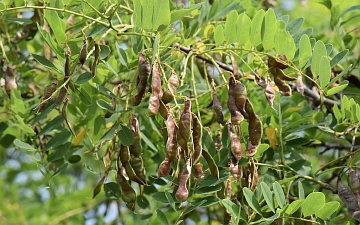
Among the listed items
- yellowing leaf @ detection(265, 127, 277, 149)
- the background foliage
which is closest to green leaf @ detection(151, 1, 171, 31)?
the background foliage

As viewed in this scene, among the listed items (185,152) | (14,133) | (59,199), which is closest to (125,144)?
(185,152)

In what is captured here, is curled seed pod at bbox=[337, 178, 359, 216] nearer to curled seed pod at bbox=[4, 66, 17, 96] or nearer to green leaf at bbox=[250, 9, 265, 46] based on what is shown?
green leaf at bbox=[250, 9, 265, 46]

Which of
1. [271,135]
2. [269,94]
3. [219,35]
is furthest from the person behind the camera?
[271,135]

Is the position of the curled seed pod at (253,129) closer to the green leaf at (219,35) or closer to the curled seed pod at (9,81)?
the green leaf at (219,35)

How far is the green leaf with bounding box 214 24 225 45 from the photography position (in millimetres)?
1275

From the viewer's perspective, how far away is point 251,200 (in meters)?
1.14

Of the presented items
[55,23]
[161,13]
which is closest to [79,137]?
[55,23]

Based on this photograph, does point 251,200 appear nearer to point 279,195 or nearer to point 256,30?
point 279,195

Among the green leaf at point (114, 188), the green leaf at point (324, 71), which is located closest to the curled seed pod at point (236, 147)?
the green leaf at point (324, 71)

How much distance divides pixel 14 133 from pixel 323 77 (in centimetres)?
83

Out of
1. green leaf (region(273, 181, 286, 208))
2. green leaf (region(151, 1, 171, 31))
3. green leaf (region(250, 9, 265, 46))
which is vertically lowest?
green leaf (region(273, 181, 286, 208))

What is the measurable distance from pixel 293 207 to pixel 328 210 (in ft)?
0.25

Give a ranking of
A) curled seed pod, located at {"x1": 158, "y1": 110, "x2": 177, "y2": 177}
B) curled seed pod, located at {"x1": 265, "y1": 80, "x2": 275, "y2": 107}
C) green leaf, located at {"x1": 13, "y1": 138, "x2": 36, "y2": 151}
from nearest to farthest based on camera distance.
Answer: curled seed pod, located at {"x1": 158, "y1": 110, "x2": 177, "y2": 177} → curled seed pod, located at {"x1": 265, "y1": 80, "x2": 275, "y2": 107} → green leaf, located at {"x1": 13, "y1": 138, "x2": 36, "y2": 151}

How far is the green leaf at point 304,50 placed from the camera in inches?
48.7
